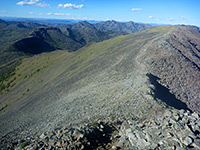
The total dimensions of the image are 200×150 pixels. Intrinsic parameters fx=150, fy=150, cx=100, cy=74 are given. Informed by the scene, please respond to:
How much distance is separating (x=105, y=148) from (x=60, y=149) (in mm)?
3700

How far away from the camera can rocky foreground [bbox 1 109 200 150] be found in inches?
425

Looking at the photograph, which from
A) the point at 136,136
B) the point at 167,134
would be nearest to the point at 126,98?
the point at 136,136

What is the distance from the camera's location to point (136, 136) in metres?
12.6

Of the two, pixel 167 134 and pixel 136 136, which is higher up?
pixel 167 134

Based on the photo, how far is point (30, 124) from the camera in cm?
2305

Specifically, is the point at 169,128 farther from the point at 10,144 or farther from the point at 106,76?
the point at 106,76

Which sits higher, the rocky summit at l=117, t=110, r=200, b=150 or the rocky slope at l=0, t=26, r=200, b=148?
the rocky summit at l=117, t=110, r=200, b=150

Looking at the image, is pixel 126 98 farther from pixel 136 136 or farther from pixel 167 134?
pixel 167 134

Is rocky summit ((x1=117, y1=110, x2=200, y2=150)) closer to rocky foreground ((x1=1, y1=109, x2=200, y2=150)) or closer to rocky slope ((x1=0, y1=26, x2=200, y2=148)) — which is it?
rocky foreground ((x1=1, y1=109, x2=200, y2=150))

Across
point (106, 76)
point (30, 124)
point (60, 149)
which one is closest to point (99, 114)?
point (60, 149)

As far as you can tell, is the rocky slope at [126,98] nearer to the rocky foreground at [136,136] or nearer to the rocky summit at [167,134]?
the rocky summit at [167,134]

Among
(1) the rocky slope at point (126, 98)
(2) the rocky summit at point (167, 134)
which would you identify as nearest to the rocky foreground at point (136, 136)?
(2) the rocky summit at point (167, 134)

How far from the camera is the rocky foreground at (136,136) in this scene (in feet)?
35.4

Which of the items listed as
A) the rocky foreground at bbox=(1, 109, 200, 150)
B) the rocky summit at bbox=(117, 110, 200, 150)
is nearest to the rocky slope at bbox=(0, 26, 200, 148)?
the rocky summit at bbox=(117, 110, 200, 150)
